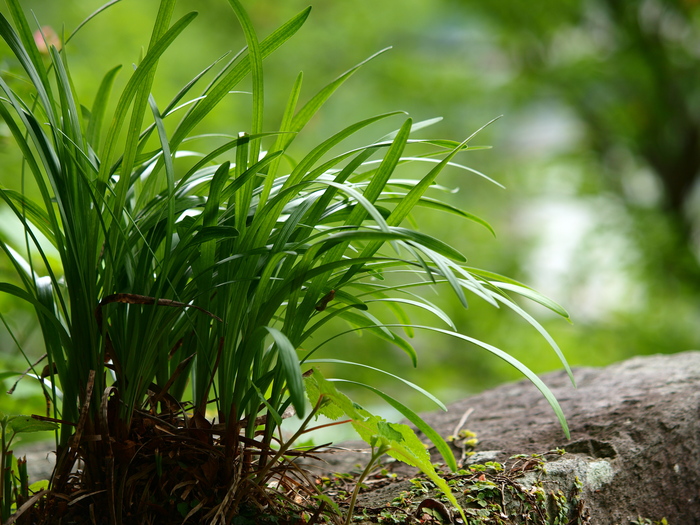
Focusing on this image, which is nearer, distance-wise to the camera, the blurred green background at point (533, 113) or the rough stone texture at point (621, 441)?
the rough stone texture at point (621, 441)

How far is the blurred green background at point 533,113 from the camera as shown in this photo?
122 inches

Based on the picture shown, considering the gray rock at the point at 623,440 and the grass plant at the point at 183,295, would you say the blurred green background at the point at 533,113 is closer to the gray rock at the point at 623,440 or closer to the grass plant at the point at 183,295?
the gray rock at the point at 623,440

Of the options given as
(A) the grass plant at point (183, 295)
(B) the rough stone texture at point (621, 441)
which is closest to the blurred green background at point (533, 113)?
(B) the rough stone texture at point (621, 441)

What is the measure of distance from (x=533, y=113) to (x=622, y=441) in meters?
3.40

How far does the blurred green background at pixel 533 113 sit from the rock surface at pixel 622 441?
1.72 m

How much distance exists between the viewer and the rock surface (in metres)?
0.85

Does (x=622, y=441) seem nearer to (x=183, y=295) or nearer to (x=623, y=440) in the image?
(x=623, y=440)

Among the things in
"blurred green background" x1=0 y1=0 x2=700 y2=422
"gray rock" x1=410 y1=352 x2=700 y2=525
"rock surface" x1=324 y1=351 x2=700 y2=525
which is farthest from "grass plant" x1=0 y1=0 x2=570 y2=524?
"blurred green background" x1=0 y1=0 x2=700 y2=422

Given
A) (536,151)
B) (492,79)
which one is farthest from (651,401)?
(536,151)

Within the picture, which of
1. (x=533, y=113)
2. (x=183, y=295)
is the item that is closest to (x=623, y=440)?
(x=183, y=295)

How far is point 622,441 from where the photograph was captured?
91 cm

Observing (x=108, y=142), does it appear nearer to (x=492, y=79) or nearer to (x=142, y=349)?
(x=142, y=349)

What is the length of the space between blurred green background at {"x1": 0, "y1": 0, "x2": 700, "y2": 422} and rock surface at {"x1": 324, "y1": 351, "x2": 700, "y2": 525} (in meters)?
1.72

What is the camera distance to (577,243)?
3.60 meters
